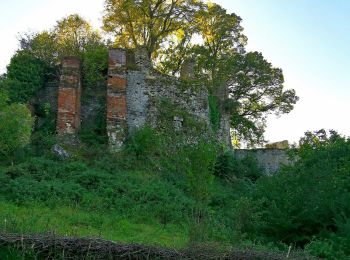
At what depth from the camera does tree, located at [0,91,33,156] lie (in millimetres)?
18391

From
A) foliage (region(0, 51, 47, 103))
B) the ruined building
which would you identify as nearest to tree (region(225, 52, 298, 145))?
the ruined building

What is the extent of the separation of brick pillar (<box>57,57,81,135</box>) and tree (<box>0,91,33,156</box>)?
10.3ft

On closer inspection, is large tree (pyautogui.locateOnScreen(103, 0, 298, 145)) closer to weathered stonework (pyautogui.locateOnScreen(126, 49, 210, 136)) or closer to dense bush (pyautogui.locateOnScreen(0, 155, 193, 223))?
weathered stonework (pyautogui.locateOnScreen(126, 49, 210, 136))

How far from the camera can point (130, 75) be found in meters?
24.9

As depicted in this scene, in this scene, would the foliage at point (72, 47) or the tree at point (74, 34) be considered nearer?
the foliage at point (72, 47)

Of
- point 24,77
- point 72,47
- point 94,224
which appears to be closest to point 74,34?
point 72,47

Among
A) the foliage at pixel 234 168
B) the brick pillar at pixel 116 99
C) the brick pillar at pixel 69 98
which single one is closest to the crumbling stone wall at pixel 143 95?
the brick pillar at pixel 116 99

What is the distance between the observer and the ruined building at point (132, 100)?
2280 centimetres

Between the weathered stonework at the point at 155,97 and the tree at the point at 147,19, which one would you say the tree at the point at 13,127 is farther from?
the tree at the point at 147,19

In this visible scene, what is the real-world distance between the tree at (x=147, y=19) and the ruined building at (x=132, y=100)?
3.55 meters

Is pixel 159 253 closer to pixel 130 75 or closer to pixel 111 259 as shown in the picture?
pixel 111 259

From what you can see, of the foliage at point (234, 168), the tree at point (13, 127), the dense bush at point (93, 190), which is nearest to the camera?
the dense bush at point (93, 190)

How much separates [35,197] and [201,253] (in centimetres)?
820

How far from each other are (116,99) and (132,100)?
4.42 feet
